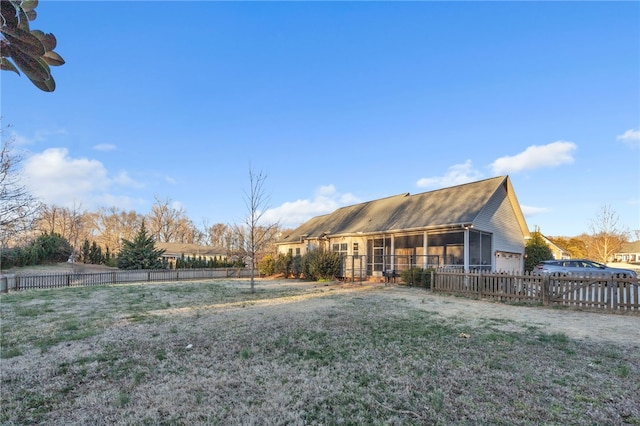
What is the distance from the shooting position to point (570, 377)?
14.0 feet

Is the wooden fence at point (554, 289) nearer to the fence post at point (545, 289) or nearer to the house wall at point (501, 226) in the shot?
the fence post at point (545, 289)

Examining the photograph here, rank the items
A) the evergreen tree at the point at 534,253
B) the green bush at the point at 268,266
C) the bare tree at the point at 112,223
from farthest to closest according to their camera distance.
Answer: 1. the bare tree at the point at 112,223
2. the green bush at the point at 268,266
3. the evergreen tree at the point at 534,253

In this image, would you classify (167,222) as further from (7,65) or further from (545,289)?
(7,65)

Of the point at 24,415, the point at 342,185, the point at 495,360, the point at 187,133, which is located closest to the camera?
the point at 24,415

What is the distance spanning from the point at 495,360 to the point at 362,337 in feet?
7.23

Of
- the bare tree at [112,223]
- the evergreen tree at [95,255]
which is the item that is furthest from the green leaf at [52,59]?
the bare tree at [112,223]

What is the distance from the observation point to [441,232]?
702 inches

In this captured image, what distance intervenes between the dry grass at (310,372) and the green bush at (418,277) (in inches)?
288

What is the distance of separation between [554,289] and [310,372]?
32.2 ft

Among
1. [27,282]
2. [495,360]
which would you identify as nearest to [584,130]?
[495,360]

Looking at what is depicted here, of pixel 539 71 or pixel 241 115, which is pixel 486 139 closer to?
pixel 539 71

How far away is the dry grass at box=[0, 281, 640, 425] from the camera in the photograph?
10.9ft

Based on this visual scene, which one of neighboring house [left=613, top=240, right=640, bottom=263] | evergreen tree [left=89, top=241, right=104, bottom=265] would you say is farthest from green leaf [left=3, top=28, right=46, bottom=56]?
A: neighboring house [left=613, top=240, right=640, bottom=263]

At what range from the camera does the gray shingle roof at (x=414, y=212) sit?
17203 mm
